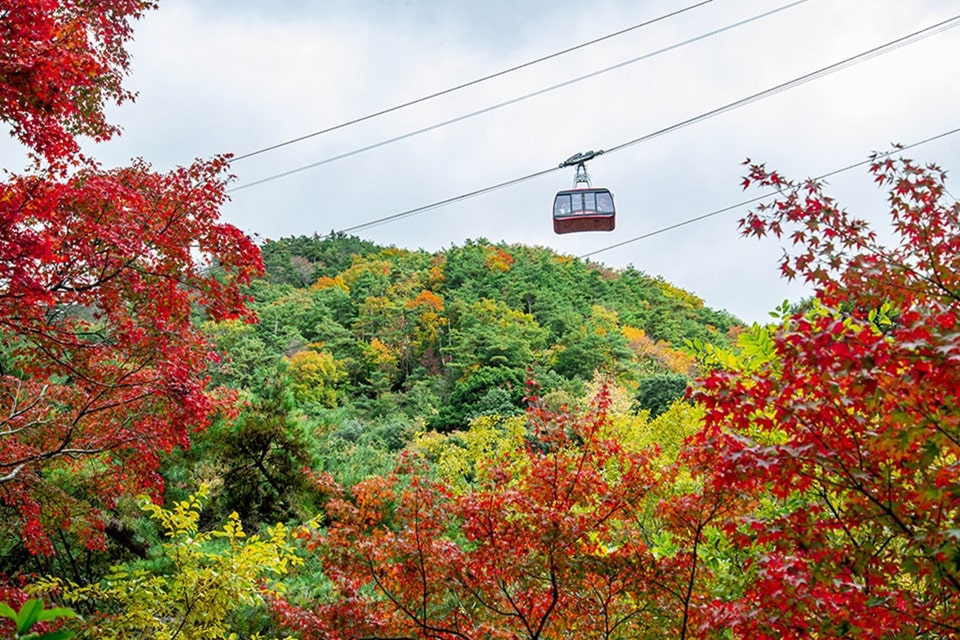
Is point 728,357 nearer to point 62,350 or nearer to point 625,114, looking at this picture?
point 62,350

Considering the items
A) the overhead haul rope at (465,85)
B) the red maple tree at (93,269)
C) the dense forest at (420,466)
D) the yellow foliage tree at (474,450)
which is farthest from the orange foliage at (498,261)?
the red maple tree at (93,269)

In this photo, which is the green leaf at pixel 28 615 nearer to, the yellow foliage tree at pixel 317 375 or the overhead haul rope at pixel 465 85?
the overhead haul rope at pixel 465 85

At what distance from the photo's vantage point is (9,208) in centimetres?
318

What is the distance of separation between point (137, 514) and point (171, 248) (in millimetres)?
5222

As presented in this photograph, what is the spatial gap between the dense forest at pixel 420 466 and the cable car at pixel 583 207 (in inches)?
188

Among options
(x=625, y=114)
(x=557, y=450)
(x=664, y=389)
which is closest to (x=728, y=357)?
(x=557, y=450)

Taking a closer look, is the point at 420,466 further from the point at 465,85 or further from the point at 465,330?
the point at 465,330

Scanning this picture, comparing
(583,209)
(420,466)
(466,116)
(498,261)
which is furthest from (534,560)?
A: (498,261)

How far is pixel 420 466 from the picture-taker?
590 cm

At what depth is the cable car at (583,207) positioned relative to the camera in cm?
1101

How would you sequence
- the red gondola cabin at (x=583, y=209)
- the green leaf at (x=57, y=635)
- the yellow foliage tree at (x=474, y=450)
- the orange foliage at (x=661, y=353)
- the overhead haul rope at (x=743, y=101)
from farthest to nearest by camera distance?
the orange foliage at (x=661, y=353) < the yellow foliage tree at (x=474, y=450) < the red gondola cabin at (x=583, y=209) < the overhead haul rope at (x=743, y=101) < the green leaf at (x=57, y=635)

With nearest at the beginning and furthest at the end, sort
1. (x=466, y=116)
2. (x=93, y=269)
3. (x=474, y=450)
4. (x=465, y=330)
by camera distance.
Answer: (x=93, y=269)
(x=466, y=116)
(x=474, y=450)
(x=465, y=330)

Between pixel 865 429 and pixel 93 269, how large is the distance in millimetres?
4413

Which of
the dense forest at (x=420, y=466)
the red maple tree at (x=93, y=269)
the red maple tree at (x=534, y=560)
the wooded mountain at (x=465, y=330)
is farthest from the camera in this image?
the wooded mountain at (x=465, y=330)
